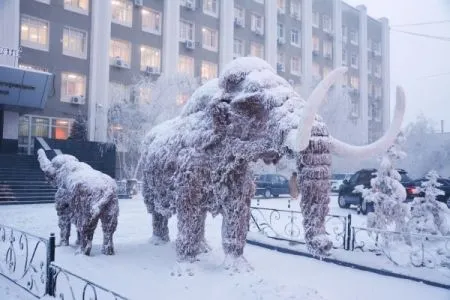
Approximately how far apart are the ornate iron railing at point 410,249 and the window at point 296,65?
28399mm

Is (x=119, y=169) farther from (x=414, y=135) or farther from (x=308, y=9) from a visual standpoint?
(x=414, y=135)

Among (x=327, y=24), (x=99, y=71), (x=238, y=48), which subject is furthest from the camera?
(x=327, y=24)

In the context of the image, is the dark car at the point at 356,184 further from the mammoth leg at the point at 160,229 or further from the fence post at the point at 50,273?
the fence post at the point at 50,273

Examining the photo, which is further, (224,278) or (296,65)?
(296,65)

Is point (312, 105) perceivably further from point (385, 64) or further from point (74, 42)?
point (385, 64)

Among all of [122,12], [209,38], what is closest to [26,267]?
[122,12]

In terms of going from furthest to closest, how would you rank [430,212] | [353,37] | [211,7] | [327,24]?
[353,37], [327,24], [211,7], [430,212]

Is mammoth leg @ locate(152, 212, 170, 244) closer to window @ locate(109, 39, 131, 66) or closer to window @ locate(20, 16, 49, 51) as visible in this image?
window @ locate(20, 16, 49, 51)

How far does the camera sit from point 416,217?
335 inches

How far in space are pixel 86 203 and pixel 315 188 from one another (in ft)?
12.8

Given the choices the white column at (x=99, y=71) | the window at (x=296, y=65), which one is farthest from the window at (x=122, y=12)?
the window at (x=296, y=65)

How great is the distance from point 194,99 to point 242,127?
59.7 inches

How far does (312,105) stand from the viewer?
4145 mm

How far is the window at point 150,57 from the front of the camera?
27.9m
